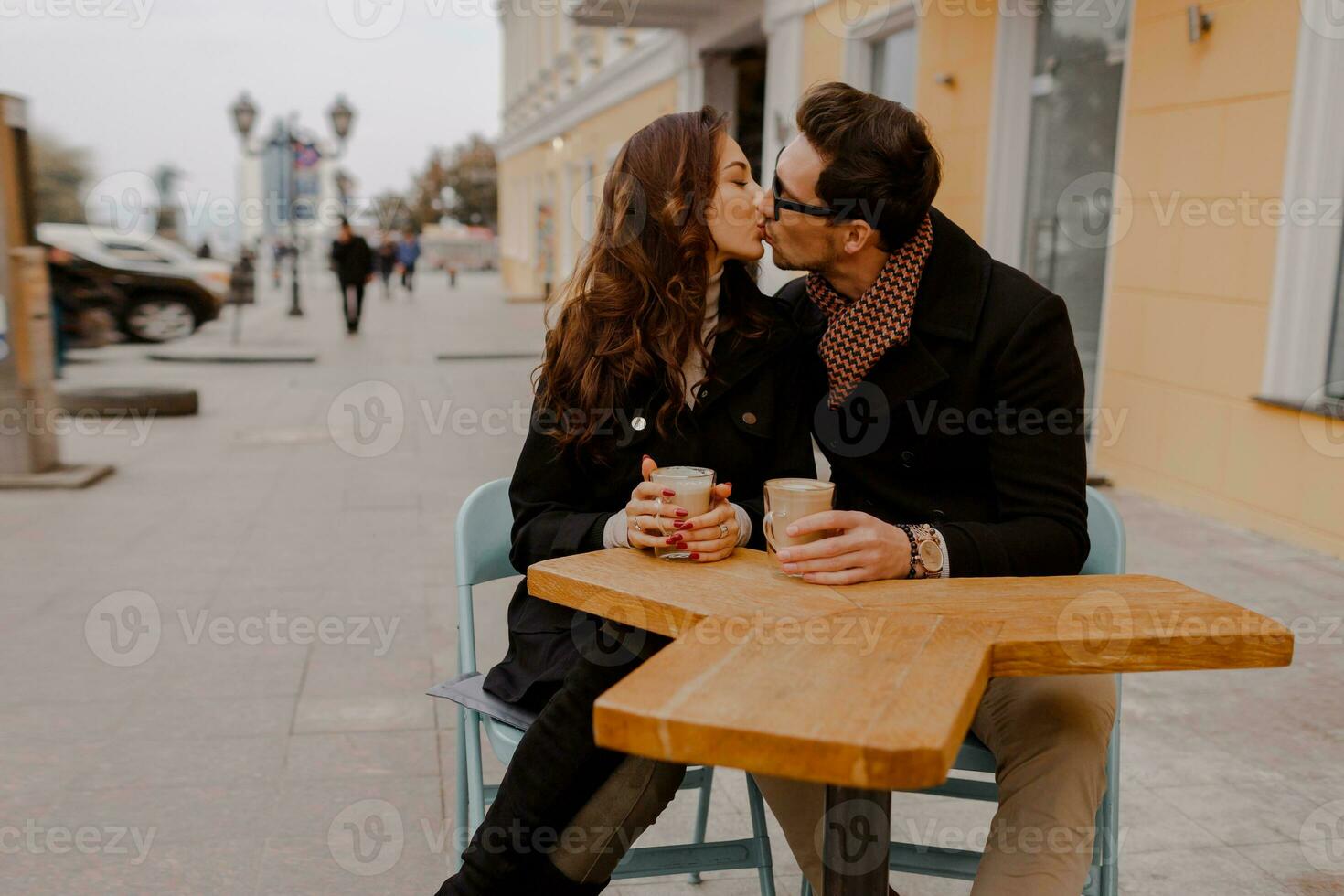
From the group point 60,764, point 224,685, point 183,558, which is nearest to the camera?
point 60,764

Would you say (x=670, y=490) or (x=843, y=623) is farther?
(x=670, y=490)

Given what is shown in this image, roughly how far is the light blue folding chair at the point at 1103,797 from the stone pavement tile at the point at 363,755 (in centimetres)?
144

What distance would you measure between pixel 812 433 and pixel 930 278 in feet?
1.41

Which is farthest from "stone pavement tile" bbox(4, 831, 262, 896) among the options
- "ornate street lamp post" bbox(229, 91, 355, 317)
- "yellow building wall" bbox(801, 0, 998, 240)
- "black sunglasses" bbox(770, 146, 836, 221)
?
"ornate street lamp post" bbox(229, 91, 355, 317)

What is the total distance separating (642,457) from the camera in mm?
2445

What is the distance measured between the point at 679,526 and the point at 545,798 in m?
0.47

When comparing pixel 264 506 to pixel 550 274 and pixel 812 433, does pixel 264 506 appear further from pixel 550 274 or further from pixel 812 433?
pixel 550 274

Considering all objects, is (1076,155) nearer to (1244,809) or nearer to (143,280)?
(1244,809)

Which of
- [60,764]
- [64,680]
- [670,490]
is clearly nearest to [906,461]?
[670,490]

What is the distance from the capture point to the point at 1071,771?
1.94m

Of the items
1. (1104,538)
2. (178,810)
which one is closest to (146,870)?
(178,810)

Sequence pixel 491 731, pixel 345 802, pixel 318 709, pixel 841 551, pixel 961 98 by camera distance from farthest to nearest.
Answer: pixel 961 98 < pixel 318 709 < pixel 345 802 < pixel 491 731 < pixel 841 551

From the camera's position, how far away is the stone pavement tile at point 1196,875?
8.96ft

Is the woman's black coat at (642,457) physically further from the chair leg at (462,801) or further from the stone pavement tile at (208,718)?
the stone pavement tile at (208,718)
